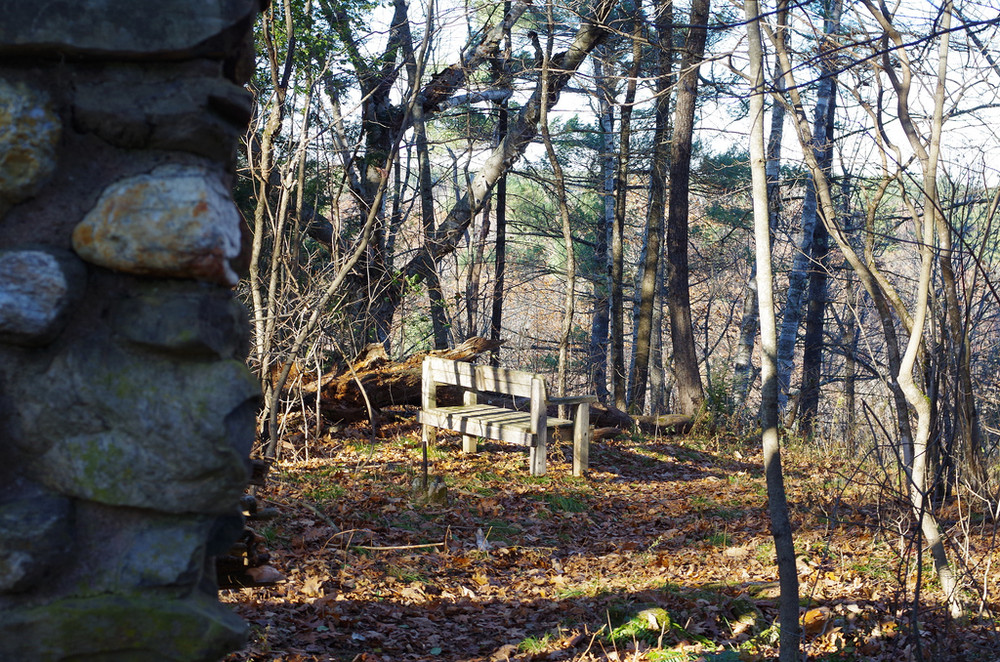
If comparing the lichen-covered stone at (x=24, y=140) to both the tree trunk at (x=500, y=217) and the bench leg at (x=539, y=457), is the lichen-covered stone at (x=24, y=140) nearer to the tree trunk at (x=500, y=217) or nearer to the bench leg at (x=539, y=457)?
the bench leg at (x=539, y=457)

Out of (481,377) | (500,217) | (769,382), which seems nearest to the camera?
(769,382)

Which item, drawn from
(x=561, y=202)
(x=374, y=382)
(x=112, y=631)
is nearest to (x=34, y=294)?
(x=112, y=631)

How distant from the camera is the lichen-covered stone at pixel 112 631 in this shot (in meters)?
1.69

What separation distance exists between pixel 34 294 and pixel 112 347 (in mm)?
193

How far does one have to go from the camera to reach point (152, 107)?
180 centimetres

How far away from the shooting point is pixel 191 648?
5.66ft

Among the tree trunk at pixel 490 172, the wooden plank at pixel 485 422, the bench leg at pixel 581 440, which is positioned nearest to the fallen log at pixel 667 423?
the bench leg at pixel 581 440

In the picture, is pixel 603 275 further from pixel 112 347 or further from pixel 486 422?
pixel 112 347

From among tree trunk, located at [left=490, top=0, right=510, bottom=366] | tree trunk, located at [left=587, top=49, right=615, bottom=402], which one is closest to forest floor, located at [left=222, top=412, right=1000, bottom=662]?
tree trunk, located at [left=490, top=0, right=510, bottom=366]

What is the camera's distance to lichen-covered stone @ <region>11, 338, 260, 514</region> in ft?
5.68

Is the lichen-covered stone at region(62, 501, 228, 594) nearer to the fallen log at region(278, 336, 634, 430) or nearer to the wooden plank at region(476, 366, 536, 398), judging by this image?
the wooden plank at region(476, 366, 536, 398)

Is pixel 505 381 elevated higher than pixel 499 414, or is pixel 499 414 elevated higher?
pixel 505 381

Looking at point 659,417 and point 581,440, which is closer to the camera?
point 581,440

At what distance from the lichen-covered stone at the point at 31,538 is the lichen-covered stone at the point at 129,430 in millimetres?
49
